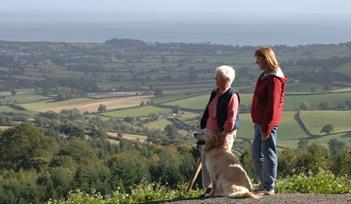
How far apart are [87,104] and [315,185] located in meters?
92.6

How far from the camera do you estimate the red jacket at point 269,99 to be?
836cm

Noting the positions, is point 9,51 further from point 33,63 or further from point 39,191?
point 39,191

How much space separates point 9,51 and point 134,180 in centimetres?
17316

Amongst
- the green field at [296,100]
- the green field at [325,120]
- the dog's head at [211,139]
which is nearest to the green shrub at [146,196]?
the dog's head at [211,139]

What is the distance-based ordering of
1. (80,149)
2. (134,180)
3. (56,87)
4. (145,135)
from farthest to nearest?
(56,87)
(145,135)
(80,149)
(134,180)

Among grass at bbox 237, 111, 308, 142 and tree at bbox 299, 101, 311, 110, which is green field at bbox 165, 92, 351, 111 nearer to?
tree at bbox 299, 101, 311, 110

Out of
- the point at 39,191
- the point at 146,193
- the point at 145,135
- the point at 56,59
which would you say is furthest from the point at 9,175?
the point at 56,59

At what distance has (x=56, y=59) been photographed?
170 metres

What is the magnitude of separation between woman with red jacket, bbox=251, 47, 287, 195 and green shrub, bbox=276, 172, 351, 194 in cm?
111

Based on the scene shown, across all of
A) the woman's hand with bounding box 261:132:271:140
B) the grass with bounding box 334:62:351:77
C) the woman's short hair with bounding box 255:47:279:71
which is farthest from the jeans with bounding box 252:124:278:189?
the grass with bounding box 334:62:351:77

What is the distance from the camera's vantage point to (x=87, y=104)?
10131 cm

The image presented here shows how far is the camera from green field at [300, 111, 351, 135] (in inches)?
2630

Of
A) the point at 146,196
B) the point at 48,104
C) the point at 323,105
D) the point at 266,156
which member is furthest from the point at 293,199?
the point at 48,104

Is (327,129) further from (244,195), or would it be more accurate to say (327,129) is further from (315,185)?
(244,195)
